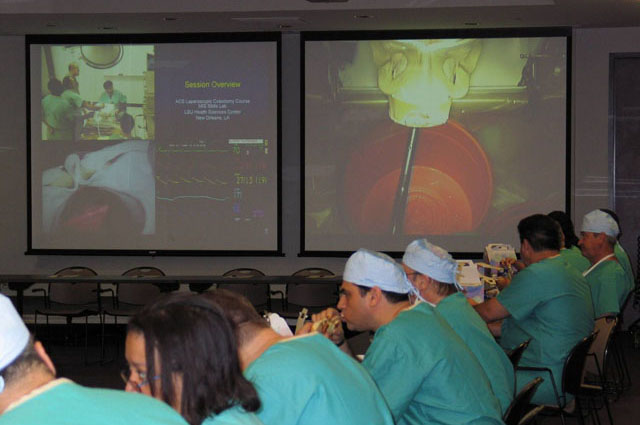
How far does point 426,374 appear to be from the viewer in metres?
2.76

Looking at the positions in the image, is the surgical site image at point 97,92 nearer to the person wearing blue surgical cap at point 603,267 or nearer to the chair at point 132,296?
the chair at point 132,296

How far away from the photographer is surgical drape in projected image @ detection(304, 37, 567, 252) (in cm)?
911

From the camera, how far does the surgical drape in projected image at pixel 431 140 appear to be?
9.11m

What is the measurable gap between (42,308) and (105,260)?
1.31 m

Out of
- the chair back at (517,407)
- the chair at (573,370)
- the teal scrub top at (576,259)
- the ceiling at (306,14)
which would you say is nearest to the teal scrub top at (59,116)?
the ceiling at (306,14)

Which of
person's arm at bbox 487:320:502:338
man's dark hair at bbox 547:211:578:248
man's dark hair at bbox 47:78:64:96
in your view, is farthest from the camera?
man's dark hair at bbox 47:78:64:96

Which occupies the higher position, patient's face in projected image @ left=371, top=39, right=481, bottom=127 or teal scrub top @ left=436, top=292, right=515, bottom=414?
patient's face in projected image @ left=371, top=39, right=481, bottom=127

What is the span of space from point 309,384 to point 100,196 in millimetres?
7788

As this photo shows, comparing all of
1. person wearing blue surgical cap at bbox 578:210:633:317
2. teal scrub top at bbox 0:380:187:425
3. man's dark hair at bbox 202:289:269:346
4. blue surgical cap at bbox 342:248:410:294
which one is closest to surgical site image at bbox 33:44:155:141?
person wearing blue surgical cap at bbox 578:210:633:317

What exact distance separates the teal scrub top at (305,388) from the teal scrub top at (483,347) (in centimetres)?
127

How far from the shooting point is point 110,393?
146 centimetres

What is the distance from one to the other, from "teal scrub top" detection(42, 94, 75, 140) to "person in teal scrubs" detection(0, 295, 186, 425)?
8.22 metres

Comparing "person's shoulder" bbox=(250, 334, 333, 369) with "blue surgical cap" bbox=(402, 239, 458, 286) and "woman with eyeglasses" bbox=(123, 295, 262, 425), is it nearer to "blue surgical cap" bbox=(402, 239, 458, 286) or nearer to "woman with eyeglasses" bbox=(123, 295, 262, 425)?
"woman with eyeglasses" bbox=(123, 295, 262, 425)

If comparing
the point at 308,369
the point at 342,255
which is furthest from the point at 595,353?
the point at 342,255
